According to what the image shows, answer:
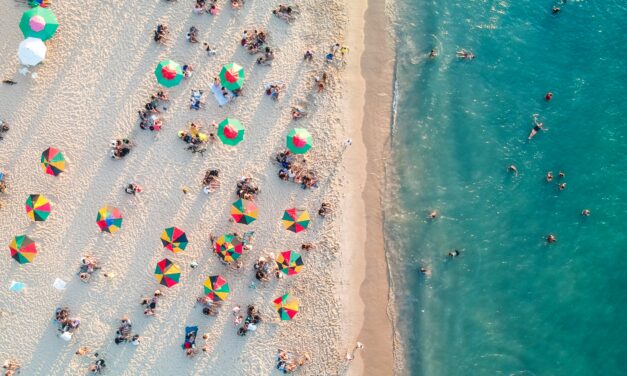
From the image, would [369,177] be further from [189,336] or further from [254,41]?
[189,336]

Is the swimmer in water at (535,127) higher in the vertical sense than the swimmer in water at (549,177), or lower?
higher

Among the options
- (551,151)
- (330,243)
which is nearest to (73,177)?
(330,243)

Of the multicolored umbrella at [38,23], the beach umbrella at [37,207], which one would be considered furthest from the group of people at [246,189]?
the multicolored umbrella at [38,23]

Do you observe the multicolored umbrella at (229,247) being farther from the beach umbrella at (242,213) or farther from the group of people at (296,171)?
the group of people at (296,171)

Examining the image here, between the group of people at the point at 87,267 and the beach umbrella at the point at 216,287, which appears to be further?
the group of people at the point at 87,267

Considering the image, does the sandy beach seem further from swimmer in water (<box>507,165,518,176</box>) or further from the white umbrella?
swimmer in water (<box>507,165,518,176</box>)

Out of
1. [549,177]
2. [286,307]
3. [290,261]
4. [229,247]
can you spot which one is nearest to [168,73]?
[229,247]
